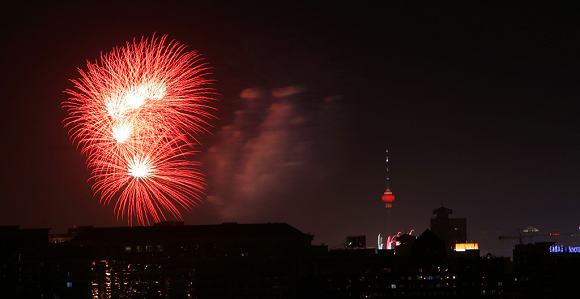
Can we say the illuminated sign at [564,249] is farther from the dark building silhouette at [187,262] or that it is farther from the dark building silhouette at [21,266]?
the dark building silhouette at [21,266]

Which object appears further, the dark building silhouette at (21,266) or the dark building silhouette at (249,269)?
the dark building silhouette at (249,269)

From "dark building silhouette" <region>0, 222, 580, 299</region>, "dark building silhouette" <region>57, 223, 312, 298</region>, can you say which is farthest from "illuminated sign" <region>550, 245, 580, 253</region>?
"dark building silhouette" <region>57, 223, 312, 298</region>

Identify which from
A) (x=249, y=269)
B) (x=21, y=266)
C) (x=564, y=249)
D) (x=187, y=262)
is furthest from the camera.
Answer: (x=564, y=249)

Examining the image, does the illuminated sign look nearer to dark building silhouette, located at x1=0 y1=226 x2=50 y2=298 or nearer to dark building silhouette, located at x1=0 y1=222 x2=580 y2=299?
dark building silhouette, located at x1=0 y1=222 x2=580 y2=299

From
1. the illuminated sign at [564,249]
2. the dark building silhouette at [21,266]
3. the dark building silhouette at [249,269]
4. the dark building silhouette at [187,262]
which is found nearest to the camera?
the dark building silhouette at [21,266]

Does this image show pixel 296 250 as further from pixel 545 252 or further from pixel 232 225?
pixel 545 252

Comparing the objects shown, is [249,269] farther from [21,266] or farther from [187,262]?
[21,266]

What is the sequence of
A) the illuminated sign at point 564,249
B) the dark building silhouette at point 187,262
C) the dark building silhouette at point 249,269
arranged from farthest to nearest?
the illuminated sign at point 564,249 < the dark building silhouette at point 187,262 < the dark building silhouette at point 249,269

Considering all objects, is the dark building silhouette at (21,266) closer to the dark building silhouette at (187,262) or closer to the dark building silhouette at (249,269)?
the dark building silhouette at (249,269)

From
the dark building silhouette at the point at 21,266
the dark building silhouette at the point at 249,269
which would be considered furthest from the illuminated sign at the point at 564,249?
the dark building silhouette at the point at 21,266

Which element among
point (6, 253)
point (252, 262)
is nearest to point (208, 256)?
point (252, 262)

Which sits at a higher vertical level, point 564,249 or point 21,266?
point 564,249

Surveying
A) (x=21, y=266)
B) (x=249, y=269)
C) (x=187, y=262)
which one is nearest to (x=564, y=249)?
(x=249, y=269)
